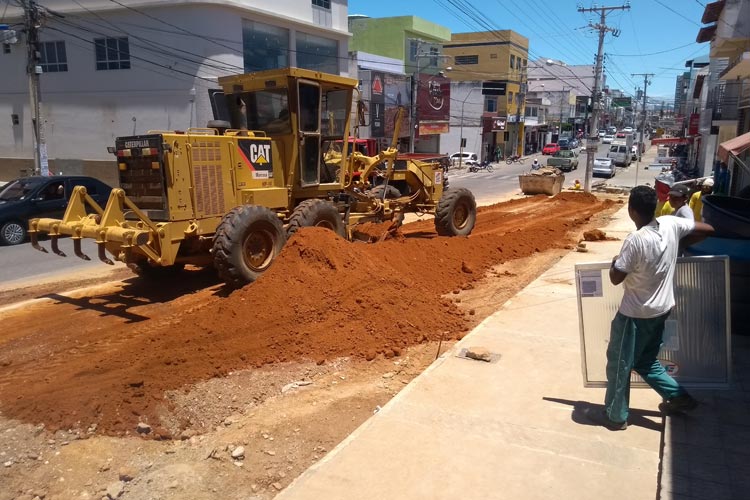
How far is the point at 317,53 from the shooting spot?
106 feet

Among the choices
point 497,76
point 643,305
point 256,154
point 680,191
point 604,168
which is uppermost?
point 497,76

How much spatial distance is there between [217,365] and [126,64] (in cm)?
2556

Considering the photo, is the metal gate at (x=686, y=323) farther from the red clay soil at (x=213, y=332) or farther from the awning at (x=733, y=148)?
the awning at (x=733, y=148)

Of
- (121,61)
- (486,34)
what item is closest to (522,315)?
(121,61)

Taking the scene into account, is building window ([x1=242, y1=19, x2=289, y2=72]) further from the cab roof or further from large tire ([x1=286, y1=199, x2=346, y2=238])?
large tire ([x1=286, y1=199, x2=346, y2=238])

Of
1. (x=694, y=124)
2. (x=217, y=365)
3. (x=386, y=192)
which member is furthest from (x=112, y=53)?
(x=694, y=124)

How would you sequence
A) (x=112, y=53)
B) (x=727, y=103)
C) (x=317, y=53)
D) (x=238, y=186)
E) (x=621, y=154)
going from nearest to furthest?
(x=238, y=186)
(x=112, y=53)
(x=727, y=103)
(x=317, y=53)
(x=621, y=154)

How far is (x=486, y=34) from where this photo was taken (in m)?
73.6

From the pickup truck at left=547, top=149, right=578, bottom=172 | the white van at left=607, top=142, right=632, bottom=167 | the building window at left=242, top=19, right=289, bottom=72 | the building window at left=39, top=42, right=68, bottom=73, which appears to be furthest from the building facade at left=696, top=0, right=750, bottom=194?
the building window at left=39, top=42, right=68, bottom=73

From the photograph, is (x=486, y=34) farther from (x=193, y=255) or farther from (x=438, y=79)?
(x=193, y=255)

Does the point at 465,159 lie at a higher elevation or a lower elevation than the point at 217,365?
higher

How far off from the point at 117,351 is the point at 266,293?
1.75m

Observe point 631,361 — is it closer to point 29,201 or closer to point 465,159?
point 29,201

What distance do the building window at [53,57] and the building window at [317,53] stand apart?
11394 millimetres
